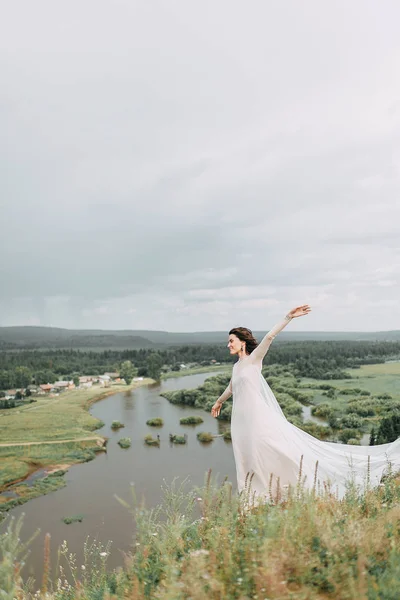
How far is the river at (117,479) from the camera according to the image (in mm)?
15844

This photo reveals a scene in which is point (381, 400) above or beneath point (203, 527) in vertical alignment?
beneath

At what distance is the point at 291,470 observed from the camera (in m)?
5.93

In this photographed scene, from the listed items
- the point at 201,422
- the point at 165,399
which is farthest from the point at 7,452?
the point at 165,399

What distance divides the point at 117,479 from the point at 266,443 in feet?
61.4

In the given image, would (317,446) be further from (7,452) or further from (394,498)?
(7,452)

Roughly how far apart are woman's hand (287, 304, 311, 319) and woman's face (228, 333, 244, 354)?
33.2 inches

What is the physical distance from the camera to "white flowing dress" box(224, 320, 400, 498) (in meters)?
5.91

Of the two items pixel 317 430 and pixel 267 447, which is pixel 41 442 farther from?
pixel 267 447

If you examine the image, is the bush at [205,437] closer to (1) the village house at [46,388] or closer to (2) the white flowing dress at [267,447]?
(2) the white flowing dress at [267,447]

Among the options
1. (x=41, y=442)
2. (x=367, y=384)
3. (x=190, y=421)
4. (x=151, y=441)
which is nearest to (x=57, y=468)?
(x=41, y=442)

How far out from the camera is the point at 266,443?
593 centimetres

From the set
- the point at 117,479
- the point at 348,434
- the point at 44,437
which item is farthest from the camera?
the point at 44,437

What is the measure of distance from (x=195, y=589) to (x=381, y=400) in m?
36.6

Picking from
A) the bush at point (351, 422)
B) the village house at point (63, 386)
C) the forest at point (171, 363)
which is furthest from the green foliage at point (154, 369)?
the bush at point (351, 422)
